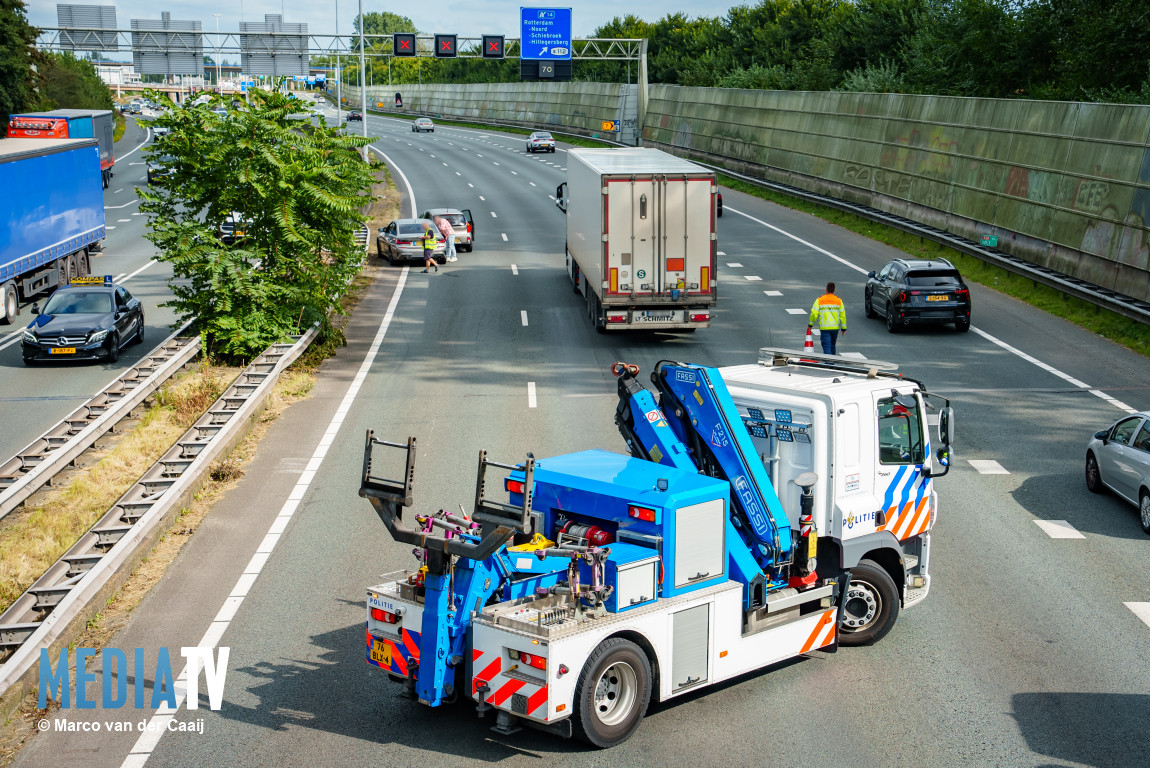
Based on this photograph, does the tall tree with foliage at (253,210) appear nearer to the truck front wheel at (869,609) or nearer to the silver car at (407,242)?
the silver car at (407,242)

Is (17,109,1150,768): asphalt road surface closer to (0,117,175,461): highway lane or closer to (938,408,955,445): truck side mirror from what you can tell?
(938,408,955,445): truck side mirror

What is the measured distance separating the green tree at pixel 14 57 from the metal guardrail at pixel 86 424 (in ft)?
185

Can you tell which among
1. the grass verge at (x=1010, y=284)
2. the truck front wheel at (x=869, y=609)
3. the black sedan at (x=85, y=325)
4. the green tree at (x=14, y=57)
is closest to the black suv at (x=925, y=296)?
the grass verge at (x=1010, y=284)

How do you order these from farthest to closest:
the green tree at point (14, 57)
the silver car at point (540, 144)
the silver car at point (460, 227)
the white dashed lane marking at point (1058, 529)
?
the silver car at point (540, 144) → the green tree at point (14, 57) → the silver car at point (460, 227) → the white dashed lane marking at point (1058, 529)

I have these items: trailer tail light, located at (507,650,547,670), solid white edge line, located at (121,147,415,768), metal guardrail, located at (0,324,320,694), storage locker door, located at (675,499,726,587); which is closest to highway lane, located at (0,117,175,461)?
metal guardrail, located at (0,324,320,694)

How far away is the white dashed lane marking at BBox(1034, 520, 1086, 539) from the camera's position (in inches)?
583

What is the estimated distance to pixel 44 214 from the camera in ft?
109

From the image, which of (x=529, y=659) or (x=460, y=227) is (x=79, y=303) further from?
(x=529, y=659)

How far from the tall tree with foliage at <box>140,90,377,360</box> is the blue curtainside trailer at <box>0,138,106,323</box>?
805 cm

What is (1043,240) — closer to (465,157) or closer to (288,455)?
(288,455)

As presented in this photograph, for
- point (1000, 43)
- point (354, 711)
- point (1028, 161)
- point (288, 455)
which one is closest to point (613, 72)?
point (1000, 43)

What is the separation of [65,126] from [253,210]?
42136 mm

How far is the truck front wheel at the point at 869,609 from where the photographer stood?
11219 mm

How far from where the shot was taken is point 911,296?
1085 inches
